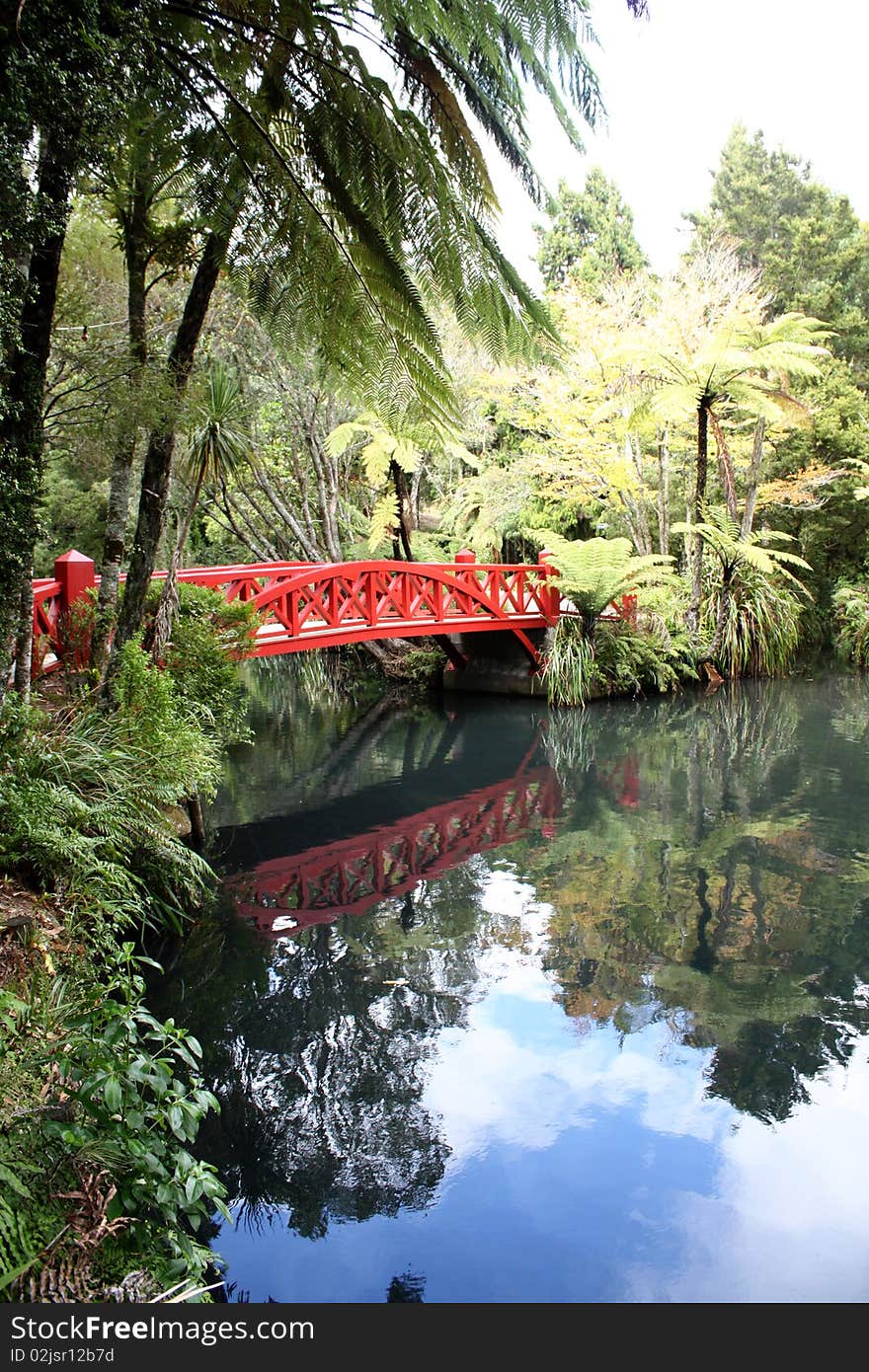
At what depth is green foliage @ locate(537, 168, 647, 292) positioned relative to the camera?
18.5m

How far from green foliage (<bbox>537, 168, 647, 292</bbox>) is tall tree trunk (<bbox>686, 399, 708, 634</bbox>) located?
792 centimetres

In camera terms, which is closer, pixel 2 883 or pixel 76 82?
pixel 76 82

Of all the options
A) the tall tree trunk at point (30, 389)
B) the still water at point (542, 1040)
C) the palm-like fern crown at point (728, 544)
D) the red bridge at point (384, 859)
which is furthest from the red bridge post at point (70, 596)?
the palm-like fern crown at point (728, 544)

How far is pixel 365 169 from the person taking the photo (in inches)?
96.5

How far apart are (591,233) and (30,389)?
1825 centimetres

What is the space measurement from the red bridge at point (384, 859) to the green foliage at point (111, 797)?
43cm

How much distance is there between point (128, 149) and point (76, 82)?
0.52 meters

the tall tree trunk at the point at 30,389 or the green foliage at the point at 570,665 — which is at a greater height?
the tall tree trunk at the point at 30,389

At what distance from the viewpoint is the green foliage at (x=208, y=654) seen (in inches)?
236

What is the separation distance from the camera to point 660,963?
4.54 metres

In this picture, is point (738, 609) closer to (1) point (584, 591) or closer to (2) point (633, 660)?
(2) point (633, 660)

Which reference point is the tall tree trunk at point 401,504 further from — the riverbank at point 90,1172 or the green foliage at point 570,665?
the riverbank at point 90,1172
